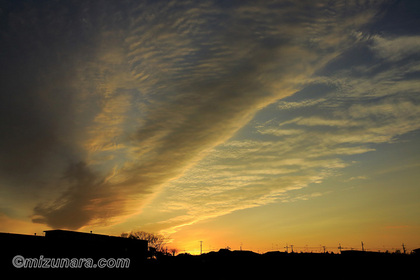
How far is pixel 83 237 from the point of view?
59.0m

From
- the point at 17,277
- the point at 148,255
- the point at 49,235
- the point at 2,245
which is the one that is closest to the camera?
the point at 17,277

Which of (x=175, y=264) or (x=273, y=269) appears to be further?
(x=273, y=269)

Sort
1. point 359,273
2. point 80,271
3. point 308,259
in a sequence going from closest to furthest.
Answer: point 80,271 < point 359,273 < point 308,259

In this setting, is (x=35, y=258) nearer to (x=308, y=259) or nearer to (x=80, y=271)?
(x=80, y=271)

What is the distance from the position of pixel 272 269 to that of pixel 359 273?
53.4 feet

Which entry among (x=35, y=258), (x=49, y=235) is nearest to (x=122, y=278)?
(x=35, y=258)

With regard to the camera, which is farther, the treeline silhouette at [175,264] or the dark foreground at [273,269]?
the dark foreground at [273,269]

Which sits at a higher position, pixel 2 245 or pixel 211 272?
pixel 2 245

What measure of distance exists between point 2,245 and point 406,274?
224ft

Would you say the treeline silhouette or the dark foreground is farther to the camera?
the dark foreground

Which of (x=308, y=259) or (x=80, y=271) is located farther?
(x=308, y=259)

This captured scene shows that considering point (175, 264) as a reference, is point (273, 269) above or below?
below

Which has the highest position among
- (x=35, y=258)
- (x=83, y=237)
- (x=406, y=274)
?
(x=83, y=237)

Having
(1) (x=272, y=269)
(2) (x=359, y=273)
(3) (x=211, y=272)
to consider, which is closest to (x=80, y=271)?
(3) (x=211, y=272)
